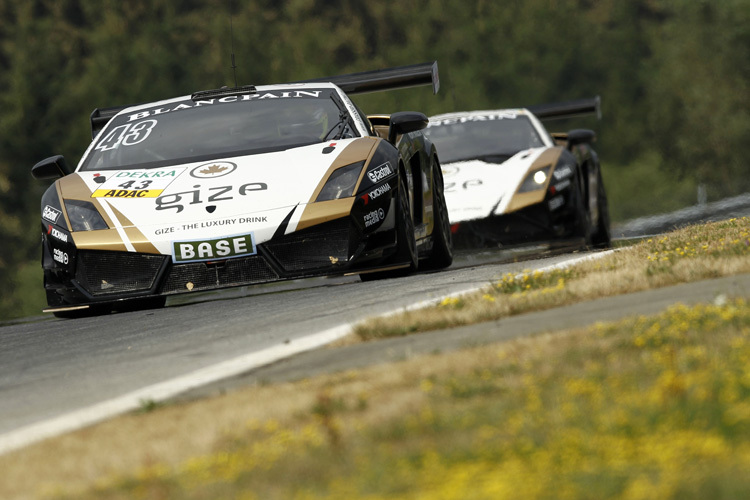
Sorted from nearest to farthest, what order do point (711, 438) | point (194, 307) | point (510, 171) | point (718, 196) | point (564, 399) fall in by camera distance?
point (711, 438), point (564, 399), point (194, 307), point (510, 171), point (718, 196)

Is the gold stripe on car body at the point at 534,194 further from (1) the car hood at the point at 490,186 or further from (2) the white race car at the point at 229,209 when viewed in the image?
(2) the white race car at the point at 229,209

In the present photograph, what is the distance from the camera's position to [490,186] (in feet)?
40.1

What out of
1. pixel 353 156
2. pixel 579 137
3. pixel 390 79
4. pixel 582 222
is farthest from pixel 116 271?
pixel 579 137

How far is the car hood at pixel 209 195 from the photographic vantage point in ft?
25.2

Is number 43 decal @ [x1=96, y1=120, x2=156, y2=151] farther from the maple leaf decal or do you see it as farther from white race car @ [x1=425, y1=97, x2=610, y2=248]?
white race car @ [x1=425, y1=97, x2=610, y2=248]

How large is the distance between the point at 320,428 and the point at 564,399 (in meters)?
0.63

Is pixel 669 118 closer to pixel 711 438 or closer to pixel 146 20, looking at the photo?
pixel 146 20

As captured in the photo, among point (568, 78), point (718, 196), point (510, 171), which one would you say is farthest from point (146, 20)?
point (510, 171)

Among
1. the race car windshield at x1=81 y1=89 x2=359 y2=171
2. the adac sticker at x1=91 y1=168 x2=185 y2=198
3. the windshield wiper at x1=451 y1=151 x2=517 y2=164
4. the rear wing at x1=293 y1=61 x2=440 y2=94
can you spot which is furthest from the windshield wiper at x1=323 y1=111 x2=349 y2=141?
the windshield wiper at x1=451 y1=151 x2=517 y2=164

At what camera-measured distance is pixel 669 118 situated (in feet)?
199

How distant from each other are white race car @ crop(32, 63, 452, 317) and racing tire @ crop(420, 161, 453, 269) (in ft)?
1.60

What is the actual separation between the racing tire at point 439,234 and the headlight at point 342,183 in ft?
5.59

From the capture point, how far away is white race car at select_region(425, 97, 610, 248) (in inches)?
467

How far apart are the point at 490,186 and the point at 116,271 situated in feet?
16.6
